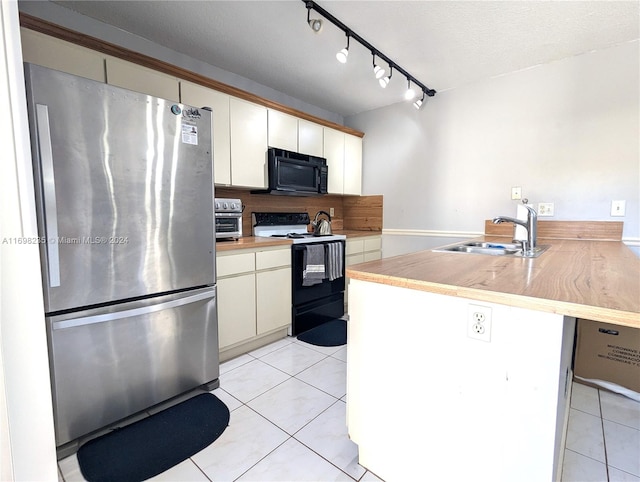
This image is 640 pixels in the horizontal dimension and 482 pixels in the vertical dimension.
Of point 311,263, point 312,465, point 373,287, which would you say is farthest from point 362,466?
point 311,263

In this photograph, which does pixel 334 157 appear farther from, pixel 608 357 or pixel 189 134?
pixel 608 357

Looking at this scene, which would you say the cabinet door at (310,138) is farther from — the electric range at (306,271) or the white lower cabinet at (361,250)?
the white lower cabinet at (361,250)

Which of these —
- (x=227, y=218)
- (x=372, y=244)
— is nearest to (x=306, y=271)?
(x=227, y=218)

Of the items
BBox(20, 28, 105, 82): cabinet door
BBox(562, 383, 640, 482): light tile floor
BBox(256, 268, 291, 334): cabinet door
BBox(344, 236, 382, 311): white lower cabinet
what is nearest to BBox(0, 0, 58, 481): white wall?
BBox(20, 28, 105, 82): cabinet door

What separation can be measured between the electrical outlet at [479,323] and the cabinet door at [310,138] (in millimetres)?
2440

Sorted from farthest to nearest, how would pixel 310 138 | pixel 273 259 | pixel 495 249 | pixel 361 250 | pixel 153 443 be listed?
pixel 361 250, pixel 310 138, pixel 273 259, pixel 495 249, pixel 153 443

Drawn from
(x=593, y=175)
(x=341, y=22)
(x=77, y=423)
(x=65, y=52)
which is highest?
(x=341, y=22)

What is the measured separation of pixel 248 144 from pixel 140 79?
849 millimetres

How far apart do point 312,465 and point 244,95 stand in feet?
8.21

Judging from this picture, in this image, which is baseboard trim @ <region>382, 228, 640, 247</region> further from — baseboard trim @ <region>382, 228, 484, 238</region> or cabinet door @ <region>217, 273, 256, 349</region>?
cabinet door @ <region>217, 273, 256, 349</region>

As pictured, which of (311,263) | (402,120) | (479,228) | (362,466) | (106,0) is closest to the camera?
(362,466)

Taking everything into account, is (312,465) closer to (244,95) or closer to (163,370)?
(163,370)

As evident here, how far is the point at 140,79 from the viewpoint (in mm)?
1885

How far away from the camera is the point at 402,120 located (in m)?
3.36
